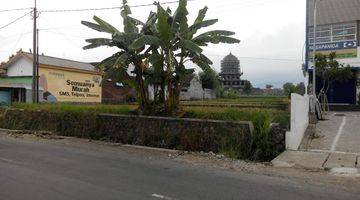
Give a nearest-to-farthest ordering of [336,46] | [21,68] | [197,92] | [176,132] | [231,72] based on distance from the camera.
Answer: [176,132], [336,46], [21,68], [197,92], [231,72]

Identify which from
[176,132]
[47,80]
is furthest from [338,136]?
[47,80]

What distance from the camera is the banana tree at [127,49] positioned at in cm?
1638

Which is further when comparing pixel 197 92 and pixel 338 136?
pixel 197 92

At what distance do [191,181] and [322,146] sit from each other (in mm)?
6816

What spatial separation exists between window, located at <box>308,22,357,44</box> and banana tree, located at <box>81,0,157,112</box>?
17478mm

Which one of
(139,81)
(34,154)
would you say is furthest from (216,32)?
(34,154)

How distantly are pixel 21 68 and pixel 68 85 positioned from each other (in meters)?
4.41

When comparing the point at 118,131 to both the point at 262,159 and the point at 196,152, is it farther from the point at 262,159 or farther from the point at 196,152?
the point at 262,159

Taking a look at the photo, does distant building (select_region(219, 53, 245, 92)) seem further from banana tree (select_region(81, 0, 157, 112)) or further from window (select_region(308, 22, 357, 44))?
banana tree (select_region(81, 0, 157, 112))

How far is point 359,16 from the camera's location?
30.6 m

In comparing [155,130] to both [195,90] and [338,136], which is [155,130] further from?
[195,90]

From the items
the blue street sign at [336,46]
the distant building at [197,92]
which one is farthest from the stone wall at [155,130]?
the distant building at [197,92]

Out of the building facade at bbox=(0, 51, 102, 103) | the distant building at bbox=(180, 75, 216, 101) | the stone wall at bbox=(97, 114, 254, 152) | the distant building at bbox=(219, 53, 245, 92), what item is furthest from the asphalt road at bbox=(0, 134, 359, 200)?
the distant building at bbox=(219, 53, 245, 92)

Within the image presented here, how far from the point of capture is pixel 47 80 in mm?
38438
